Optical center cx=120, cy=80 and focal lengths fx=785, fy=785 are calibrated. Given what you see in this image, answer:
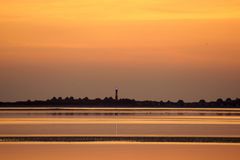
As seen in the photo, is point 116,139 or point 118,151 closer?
point 118,151

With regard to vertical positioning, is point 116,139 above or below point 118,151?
above

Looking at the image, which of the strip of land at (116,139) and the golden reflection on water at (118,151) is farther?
the strip of land at (116,139)

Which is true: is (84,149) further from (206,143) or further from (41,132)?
(41,132)

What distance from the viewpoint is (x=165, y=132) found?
36906 mm

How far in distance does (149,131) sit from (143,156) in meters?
13.0

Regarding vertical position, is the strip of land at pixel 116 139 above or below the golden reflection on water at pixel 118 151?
above

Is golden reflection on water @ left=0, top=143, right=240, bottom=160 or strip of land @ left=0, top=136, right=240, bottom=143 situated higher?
strip of land @ left=0, top=136, right=240, bottom=143

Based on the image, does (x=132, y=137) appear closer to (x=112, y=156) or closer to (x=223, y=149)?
(x=223, y=149)

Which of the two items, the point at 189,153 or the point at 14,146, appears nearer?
the point at 189,153

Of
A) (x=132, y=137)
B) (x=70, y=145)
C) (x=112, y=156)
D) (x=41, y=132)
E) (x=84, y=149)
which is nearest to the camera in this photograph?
(x=112, y=156)

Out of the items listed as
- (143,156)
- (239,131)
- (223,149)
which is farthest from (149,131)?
(143,156)

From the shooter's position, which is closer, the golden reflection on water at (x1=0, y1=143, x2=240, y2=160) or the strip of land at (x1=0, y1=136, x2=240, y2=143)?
the golden reflection on water at (x1=0, y1=143, x2=240, y2=160)

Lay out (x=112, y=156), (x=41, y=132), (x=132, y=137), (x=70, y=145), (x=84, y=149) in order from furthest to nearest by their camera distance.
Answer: (x=41, y=132)
(x=132, y=137)
(x=70, y=145)
(x=84, y=149)
(x=112, y=156)

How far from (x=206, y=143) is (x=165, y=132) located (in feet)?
22.4
